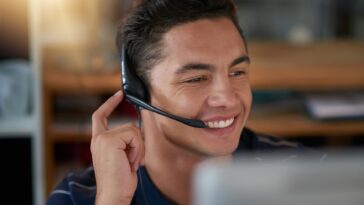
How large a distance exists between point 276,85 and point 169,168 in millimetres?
946

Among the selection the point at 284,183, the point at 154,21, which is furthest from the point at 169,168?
the point at 284,183

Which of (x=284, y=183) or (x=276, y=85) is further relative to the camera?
(x=276, y=85)

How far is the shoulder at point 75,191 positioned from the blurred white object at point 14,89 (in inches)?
35.5

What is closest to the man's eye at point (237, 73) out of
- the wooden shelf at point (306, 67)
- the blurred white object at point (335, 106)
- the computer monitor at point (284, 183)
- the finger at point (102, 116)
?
the finger at point (102, 116)

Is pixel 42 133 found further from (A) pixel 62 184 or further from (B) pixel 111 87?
(A) pixel 62 184

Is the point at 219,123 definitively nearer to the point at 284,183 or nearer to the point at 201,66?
the point at 201,66

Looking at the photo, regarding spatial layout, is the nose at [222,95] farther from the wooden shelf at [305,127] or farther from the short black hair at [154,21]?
the wooden shelf at [305,127]

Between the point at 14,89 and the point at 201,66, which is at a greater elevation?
the point at 201,66

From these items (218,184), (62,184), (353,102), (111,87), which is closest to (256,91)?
(353,102)

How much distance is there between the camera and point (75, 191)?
1.14m

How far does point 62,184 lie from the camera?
Result: 118 centimetres

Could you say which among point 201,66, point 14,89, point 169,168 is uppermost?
point 201,66

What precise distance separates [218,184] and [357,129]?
1773 mm

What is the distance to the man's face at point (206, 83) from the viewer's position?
3.46 feet
